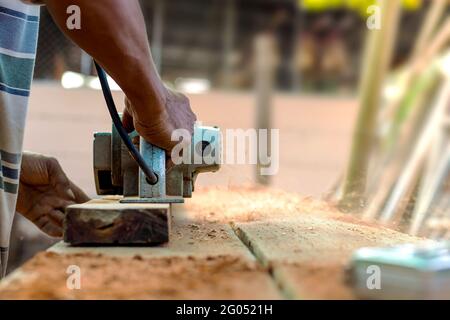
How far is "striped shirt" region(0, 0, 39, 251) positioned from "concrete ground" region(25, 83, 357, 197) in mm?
1633

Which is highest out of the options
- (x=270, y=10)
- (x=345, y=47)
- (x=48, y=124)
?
(x=270, y=10)

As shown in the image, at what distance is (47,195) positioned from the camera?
1.40 metres

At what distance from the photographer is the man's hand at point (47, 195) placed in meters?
1.36

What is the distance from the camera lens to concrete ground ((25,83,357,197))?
3.44 metres

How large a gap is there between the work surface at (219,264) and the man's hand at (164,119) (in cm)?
16

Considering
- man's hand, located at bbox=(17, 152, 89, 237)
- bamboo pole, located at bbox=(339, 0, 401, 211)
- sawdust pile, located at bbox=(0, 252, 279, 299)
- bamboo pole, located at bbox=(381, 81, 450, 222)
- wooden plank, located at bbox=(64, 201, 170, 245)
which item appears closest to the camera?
sawdust pile, located at bbox=(0, 252, 279, 299)

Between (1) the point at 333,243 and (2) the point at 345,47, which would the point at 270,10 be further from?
(1) the point at 333,243

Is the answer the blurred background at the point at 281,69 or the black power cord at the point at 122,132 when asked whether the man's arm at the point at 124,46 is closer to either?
the black power cord at the point at 122,132

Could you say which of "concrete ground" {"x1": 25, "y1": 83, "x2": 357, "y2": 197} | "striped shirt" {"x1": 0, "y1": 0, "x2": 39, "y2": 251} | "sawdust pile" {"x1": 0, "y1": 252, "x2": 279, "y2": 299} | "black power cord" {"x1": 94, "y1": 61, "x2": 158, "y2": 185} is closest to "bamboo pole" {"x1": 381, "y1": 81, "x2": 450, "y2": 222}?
"concrete ground" {"x1": 25, "y1": 83, "x2": 357, "y2": 197}

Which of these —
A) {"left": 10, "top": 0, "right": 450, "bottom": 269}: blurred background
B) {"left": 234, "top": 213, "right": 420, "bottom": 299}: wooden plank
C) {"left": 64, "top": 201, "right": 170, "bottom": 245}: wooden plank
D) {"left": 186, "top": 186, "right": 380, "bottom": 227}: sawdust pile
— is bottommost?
{"left": 186, "top": 186, "right": 380, "bottom": 227}: sawdust pile

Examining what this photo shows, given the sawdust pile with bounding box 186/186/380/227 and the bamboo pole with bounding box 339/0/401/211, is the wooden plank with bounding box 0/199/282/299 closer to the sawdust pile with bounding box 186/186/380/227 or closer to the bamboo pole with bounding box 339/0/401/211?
the sawdust pile with bounding box 186/186/380/227

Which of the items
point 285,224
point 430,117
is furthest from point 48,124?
point 285,224
